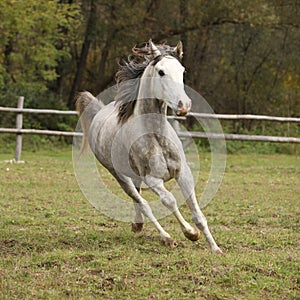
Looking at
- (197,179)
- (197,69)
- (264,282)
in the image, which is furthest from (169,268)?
(197,69)

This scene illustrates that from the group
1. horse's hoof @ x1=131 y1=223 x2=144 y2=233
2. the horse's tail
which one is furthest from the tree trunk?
horse's hoof @ x1=131 y1=223 x2=144 y2=233

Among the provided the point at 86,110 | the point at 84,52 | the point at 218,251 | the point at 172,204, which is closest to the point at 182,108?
the point at 172,204

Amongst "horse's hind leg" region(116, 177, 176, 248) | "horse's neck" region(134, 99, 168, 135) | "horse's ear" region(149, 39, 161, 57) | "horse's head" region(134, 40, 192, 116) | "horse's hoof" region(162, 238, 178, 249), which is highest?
"horse's ear" region(149, 39, 161, 57)

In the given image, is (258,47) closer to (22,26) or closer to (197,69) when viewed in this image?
(197,69)

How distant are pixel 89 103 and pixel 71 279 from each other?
3366 mm

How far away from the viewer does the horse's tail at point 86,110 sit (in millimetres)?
7273

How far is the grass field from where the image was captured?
13.7 feet

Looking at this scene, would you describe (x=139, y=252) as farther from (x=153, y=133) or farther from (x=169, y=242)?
(x=153, y=133)

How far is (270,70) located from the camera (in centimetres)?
2188

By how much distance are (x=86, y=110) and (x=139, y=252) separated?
2.54 metres

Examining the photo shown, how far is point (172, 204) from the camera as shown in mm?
5363

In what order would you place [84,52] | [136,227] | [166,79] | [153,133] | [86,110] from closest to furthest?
[166,79] < [153,133] < [136,227] < [86,110] < [84,52]

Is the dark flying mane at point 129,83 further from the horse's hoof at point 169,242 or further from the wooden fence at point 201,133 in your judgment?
the wooden fence at point 201,133

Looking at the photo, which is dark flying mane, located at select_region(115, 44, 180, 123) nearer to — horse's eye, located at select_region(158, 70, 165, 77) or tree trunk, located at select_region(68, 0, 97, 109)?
horse's eye, located at select_region(158, 70, 165, 77)
